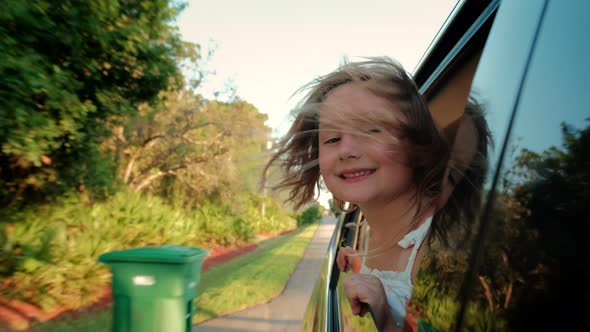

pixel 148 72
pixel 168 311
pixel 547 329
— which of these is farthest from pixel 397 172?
pixel 148 72

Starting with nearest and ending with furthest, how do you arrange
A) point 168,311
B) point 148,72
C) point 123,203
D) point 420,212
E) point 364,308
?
point 364,308
point 420,212
point 168,311
point 148,72
point 123,203

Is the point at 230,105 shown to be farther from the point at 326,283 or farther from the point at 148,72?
the point at 326,283

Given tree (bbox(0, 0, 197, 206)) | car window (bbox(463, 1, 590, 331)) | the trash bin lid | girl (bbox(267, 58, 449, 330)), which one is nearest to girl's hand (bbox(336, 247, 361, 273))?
girl (bbox(267, 58, 449, 330))

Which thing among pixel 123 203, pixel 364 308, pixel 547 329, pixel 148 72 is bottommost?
pixel 123 203

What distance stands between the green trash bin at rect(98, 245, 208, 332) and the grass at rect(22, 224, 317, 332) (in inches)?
108

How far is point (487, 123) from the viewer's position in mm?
770

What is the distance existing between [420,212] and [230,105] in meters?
15.8

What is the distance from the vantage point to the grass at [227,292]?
5770 mm

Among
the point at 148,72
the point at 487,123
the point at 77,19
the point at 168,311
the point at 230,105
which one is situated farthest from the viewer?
the point at 230,105

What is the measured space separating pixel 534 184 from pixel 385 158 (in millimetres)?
745

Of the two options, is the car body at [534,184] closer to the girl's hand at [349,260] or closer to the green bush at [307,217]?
the girl's hand at [349,260]

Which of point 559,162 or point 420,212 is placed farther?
point 420,212

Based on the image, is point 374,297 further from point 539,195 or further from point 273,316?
point 273,316

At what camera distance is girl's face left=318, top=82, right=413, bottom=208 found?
4.34 feet
